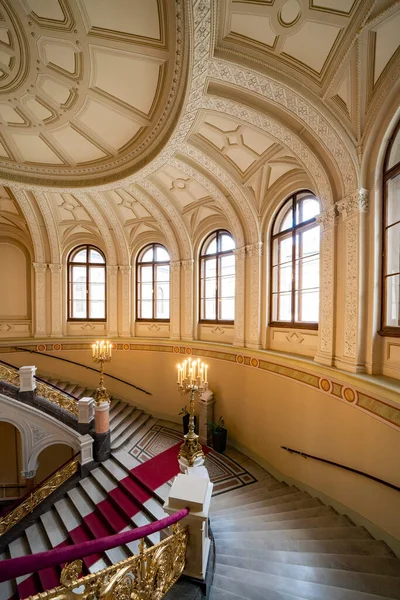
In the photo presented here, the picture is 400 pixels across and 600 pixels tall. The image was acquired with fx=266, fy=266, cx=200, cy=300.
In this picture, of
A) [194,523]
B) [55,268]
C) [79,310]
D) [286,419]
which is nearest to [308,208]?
[286,419]

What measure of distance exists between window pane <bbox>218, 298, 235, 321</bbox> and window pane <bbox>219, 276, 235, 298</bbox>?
14 centimetres

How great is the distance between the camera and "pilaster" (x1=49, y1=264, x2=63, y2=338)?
9250mm

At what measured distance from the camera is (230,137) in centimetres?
551

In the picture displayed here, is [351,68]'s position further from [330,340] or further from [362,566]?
[362,566]

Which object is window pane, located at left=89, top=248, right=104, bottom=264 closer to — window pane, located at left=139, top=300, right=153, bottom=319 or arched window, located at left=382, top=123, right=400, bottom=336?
window pane, located at left=139, top=300, right=153, bottom=319

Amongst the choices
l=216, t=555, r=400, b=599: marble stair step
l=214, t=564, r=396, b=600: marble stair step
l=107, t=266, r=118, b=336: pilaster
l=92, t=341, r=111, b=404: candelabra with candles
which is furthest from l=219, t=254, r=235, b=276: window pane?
l=214, t=564, r=396, b=600: marble stair step

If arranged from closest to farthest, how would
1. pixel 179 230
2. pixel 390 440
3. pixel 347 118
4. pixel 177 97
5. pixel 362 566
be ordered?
pixel 362 566
pixel 390 440
pixel 347 118
pixel 177 97
pixel 179 230

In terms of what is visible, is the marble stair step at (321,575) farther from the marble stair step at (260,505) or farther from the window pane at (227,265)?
the window pane at (227,265)

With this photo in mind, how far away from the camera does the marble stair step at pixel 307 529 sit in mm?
3693

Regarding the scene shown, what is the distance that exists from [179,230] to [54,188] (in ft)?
11.9

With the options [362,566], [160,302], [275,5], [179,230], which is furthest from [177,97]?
[362,566]

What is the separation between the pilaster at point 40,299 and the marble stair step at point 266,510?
7.90 metres

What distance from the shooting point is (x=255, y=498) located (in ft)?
16.3

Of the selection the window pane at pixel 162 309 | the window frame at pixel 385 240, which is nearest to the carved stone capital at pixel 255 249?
the window frame at pixel 385 240
